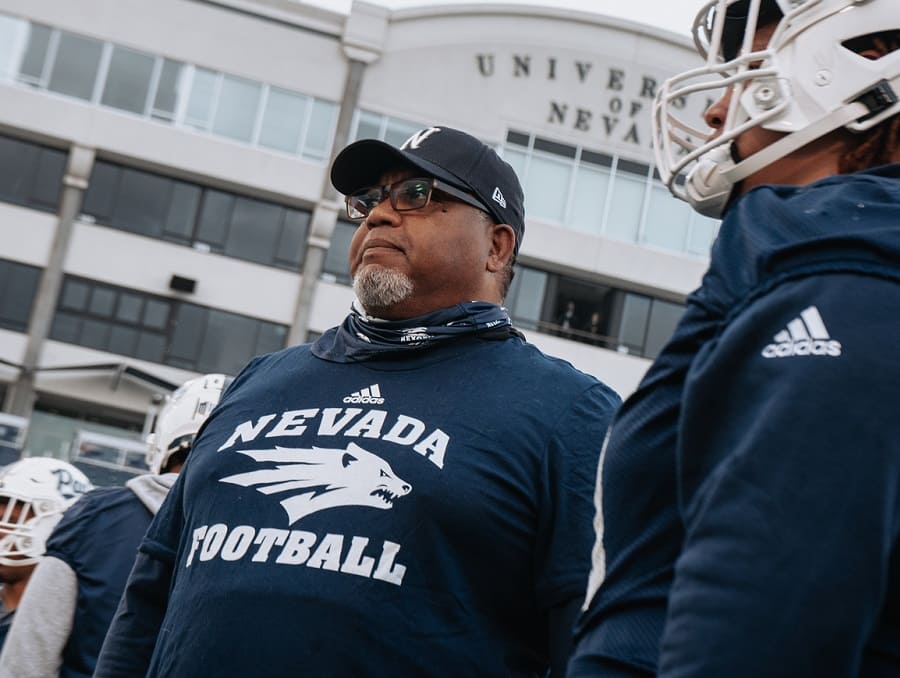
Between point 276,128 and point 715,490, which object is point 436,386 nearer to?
point 715,490

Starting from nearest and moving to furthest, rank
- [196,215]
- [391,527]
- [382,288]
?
[391,527]
[382,288]
[196,215]

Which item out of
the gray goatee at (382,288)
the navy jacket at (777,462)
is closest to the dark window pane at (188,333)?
the gray goatee at (382,288)

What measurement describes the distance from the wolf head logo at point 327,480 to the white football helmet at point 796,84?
0.94 metres

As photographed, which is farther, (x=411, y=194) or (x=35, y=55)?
(x=35, y=55)

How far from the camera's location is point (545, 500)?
2.39 m

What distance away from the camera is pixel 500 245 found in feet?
10.1

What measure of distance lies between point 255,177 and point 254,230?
1.12 metres

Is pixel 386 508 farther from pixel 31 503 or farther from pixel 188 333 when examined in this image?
pixel 188 333

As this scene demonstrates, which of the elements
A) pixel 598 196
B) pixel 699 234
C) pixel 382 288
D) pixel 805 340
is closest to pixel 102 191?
pixel 598 196

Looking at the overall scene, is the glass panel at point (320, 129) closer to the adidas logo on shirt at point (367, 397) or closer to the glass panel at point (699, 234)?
the glass panel at point (699, 234)

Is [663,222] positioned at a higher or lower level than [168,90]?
lower

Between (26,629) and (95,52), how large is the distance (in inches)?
829

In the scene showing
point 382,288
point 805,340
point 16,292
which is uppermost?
point 16,292

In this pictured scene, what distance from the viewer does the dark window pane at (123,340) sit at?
889 inches
